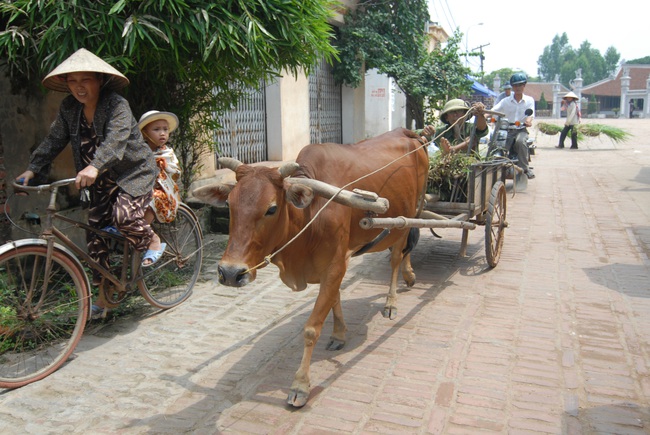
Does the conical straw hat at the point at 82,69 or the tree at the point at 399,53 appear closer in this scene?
the conical straw hat at the point at 82,69

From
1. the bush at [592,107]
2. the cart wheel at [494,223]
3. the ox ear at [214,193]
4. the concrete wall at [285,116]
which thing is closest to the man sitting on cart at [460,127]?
the cart wheel at [494,223]

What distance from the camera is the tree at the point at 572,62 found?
11625 centimetres

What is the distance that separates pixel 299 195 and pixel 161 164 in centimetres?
202

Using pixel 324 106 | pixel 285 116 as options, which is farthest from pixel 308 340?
pixel 324 106

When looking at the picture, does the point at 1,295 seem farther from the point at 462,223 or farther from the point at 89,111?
the point at 462,223

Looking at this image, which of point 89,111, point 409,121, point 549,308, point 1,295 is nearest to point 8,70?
point 89,111

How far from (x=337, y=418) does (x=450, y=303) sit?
220 centimetres

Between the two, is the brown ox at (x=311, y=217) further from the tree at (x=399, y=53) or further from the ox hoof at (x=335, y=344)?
the tree at (x=399, y=53)

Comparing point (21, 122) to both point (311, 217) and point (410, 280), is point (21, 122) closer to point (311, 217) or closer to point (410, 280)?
point (311, 217)

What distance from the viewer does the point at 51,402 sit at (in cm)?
348

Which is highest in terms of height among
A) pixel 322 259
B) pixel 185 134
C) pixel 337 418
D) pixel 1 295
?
pixel 185 134

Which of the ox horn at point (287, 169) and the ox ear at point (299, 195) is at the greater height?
the ox horn at point (287, 169)

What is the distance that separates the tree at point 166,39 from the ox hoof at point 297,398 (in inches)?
110

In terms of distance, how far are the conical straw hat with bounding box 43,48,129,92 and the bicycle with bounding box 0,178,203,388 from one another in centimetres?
75
